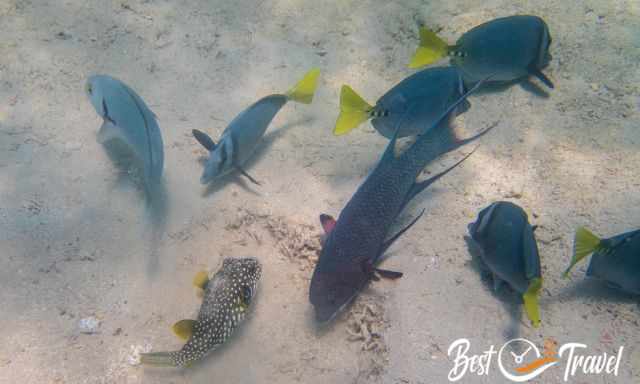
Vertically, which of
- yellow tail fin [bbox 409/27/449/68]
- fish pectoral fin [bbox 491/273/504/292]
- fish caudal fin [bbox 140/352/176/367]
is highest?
yellow tail fin [bbox 409/27/449/68]

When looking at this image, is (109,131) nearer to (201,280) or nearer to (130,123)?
(130,123)

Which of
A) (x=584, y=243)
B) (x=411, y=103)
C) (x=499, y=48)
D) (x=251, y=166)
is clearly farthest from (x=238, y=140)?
(x=584, y=243)

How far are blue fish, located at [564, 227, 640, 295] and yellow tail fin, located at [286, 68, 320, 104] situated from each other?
8.93 ft

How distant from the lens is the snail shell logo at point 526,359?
2.55 m

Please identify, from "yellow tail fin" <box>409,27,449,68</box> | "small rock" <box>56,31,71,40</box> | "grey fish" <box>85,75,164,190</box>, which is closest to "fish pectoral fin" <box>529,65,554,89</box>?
"yellow tail fin" <box>409,27,449,68</box>

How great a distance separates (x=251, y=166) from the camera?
13.5ft

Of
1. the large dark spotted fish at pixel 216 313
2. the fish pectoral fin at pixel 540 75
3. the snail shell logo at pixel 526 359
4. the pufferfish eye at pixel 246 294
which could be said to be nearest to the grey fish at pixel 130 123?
the large dark spotted fish at pixel 216 313

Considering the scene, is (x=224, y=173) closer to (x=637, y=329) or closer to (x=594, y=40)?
(x=637, y=329)

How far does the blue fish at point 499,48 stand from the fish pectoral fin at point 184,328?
3.11 m

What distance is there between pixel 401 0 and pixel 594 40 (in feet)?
7.61

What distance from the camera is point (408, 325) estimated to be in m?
2.86

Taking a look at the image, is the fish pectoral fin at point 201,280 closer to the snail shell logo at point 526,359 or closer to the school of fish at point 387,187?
the school of fish at point 387,187

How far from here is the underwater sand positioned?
9.32 feet

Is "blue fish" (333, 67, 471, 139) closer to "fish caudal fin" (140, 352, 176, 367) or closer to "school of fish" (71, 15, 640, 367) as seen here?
"school of fish" (71, 15, 640, 367)
